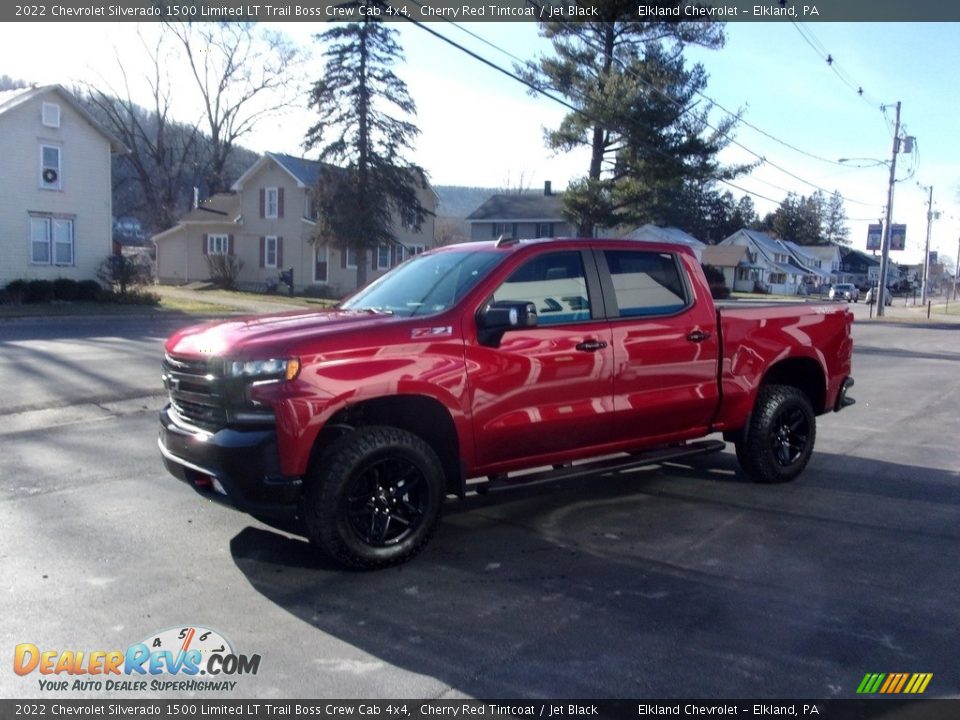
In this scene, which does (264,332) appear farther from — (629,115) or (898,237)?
(898,237)

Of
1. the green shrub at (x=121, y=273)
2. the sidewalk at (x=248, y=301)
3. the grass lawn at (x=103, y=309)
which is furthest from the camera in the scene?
the sidewalk at (x=248, y=301)

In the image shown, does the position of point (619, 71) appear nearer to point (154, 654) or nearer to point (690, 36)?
point (690, 36)

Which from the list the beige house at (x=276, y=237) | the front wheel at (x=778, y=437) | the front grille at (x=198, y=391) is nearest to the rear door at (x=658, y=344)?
the front wheel at (x=778, y=437)

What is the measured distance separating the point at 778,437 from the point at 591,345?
2.48 metres

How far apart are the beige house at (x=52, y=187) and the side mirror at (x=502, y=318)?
1136 inches

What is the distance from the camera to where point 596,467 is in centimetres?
630

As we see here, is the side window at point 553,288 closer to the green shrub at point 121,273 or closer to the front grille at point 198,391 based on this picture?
the front grille at point 198,391

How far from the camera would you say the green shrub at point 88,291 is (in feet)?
97.5

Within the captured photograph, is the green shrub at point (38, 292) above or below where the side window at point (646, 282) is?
below

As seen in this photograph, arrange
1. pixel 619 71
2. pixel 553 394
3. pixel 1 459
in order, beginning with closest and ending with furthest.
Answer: pixel 553 394 → pixel 1 459 → pixel 619 71

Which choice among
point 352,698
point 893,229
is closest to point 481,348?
point 352,698

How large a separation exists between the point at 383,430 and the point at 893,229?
52649mm

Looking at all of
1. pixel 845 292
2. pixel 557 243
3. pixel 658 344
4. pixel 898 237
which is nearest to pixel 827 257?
pixel 845 292

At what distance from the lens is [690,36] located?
29484 millimetres
